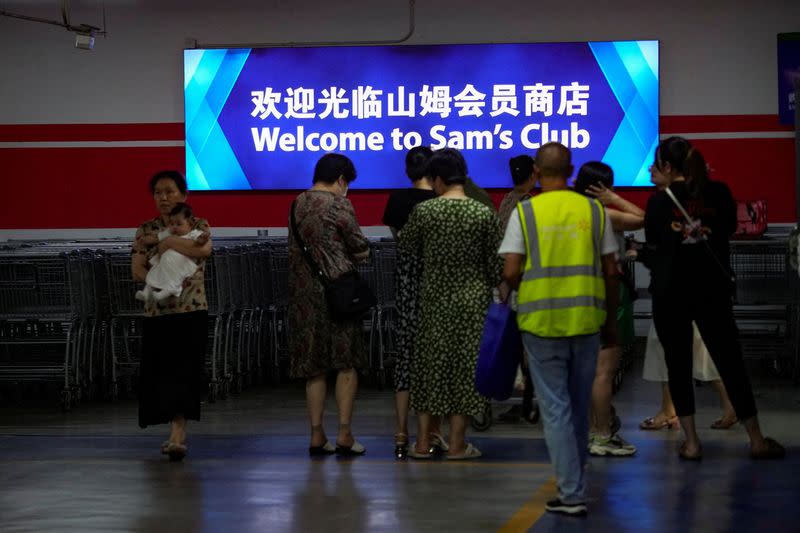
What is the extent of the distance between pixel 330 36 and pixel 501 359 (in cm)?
861

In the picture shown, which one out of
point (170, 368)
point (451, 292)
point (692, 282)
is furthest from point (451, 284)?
point (170, 368)

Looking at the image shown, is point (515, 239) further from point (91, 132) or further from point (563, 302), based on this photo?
point (91, 132)

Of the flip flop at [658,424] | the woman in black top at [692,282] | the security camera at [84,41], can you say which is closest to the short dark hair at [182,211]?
the woman in black top at [692,282]

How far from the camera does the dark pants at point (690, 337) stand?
6.75 metres

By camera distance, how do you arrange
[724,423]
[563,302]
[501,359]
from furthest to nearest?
[724,423] < [501,359] < [563,302]

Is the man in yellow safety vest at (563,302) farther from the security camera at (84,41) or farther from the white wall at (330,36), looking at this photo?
the white wall at (330,36)

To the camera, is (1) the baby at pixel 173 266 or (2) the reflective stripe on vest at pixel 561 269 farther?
(1) the baby at pixel 173 266

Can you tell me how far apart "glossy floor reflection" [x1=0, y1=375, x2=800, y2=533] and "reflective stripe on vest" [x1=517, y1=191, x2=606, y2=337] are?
2.47 feet

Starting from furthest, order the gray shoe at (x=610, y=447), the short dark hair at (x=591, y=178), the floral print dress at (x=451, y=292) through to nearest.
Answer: the gray shoe at (x=610, y=447) < the short dark hair at (x=591, y=178) < the floral print dress at (x=451, y=292)

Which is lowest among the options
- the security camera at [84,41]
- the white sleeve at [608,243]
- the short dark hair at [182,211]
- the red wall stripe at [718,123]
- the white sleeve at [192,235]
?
the white sleeve at [608,243]

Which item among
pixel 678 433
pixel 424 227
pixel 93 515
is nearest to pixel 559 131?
pixel 678 433

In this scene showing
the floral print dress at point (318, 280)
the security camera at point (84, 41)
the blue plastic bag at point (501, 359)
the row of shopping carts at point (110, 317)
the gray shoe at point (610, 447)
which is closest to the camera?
the blue plastic bag at point (501, 359)

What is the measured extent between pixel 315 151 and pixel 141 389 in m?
6.93

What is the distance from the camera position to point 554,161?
5.55m
